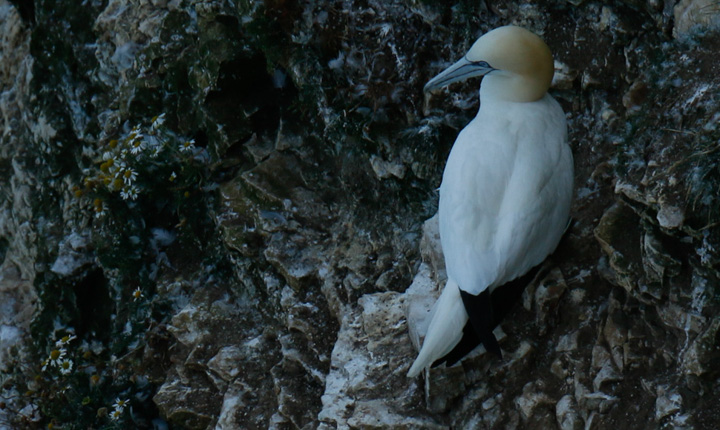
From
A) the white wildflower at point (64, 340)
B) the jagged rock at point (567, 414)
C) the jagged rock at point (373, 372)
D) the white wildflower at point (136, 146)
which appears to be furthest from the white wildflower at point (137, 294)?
the jagged rock at point (567, 414)

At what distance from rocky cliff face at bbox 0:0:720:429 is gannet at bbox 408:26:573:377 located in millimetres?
222

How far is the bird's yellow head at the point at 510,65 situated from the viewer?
131 inches

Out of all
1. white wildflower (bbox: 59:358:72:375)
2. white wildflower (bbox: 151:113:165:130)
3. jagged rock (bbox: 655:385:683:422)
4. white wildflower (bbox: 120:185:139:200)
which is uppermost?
white wildflower (bbox: 151:113:165:130)

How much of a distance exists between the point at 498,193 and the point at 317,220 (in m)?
1.52

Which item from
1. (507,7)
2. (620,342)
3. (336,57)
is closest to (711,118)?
(620,342)

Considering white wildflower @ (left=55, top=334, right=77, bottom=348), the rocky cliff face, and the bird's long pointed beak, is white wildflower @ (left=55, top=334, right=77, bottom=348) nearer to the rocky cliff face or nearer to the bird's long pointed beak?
the rocky cliff face

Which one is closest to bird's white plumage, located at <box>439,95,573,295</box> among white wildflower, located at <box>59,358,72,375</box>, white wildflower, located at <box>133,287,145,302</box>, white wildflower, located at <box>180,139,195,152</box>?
white wildflower, located at <box>180,139,195,152</box>

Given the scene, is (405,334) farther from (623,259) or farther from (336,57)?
(336,57)

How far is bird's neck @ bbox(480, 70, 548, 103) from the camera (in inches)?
135

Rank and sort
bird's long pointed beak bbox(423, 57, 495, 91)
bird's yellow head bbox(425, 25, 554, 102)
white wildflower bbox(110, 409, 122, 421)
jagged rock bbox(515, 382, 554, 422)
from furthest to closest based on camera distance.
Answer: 1. white wildflower bbox(110, 409, 122, 421)
2. bird's long pointed beak bbox(423, 57, 495, 91)
3. bird's yellow head bbox(425, 25, 554, 102)
4. jagged rock bbox(515, 382, 554, 422)

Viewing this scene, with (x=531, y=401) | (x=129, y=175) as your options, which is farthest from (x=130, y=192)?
(x=531, y=401)

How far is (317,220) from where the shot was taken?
4570 millimetres

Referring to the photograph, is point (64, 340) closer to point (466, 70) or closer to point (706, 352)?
point (466, 70)

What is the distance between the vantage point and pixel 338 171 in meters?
4.64
